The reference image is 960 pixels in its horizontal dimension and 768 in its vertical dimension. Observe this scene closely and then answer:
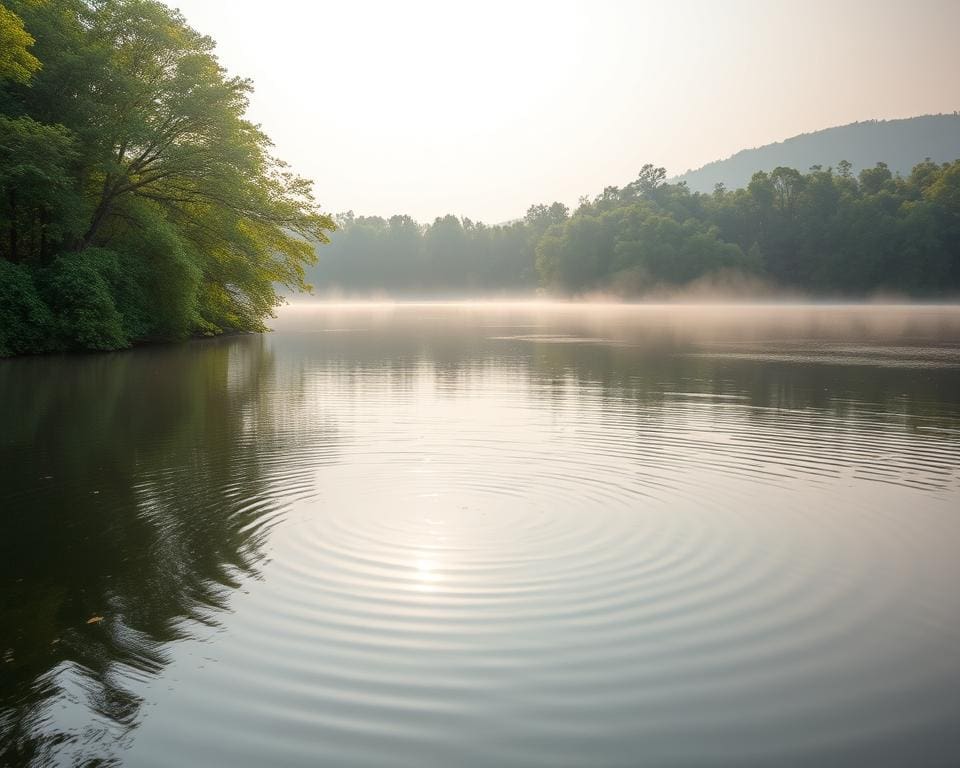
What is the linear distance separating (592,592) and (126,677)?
381cm

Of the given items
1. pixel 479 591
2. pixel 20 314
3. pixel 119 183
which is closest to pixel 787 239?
pixel 119 183

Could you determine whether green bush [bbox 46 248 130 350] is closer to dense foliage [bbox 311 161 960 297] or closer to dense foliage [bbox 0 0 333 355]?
dense foliage [bbox 0 0 333 355]

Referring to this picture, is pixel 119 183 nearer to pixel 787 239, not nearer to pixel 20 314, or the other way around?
pixel 20 314

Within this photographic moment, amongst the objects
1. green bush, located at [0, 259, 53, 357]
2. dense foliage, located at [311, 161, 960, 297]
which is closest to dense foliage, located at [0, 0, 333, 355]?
green bush, located at [0, 259, 53, 357]

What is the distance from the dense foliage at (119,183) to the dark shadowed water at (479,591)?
18.5 meters

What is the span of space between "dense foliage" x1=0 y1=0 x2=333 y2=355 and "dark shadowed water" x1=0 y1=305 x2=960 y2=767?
18.5 metres

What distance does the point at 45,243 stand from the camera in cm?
3756

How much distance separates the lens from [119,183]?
38656 millimetres

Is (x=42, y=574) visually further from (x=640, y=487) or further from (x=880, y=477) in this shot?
(x=880, y=477)

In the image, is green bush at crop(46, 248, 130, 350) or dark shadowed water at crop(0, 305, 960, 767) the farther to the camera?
green bush at crop(46, 248, 130, 350)

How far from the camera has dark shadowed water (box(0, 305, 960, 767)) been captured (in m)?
5.13

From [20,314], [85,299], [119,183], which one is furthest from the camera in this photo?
[119,183]

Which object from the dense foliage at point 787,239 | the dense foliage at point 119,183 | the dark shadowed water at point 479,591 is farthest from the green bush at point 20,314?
the dense foliage at point 787,239

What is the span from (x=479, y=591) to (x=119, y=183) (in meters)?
37.0
